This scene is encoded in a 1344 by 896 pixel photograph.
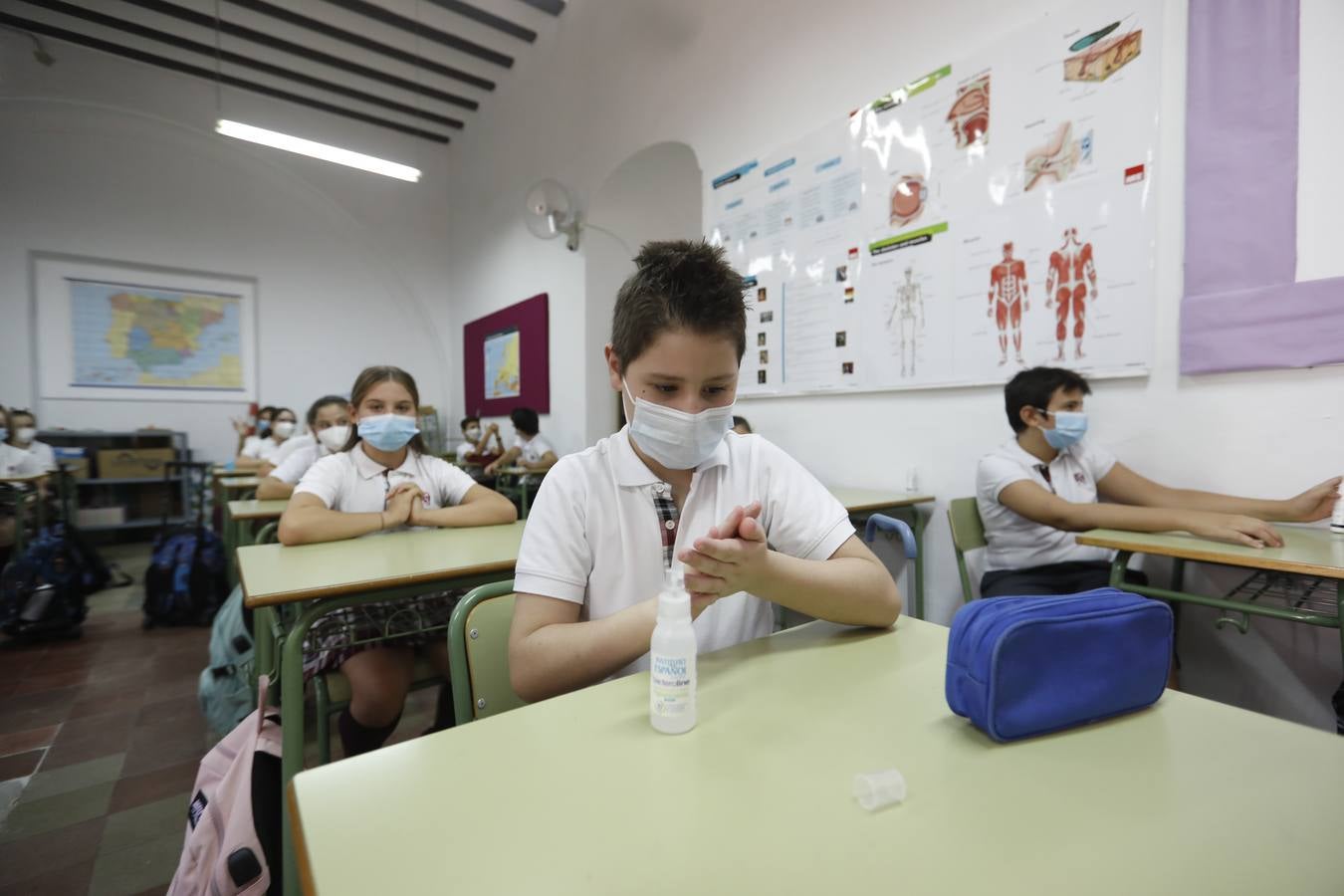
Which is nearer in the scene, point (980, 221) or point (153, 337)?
point (980, 221)

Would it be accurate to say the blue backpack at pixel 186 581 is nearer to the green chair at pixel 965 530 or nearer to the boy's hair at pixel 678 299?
the boy's hair at pixel 678 299

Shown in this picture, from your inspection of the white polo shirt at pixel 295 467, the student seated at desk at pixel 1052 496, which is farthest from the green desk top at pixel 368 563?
the student seated at desk at pixel 1052 496

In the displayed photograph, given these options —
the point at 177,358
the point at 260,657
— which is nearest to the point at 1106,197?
the point at 260,657

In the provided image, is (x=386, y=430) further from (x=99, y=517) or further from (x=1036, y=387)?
(x=99, y=517)

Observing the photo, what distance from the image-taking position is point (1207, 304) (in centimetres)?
182

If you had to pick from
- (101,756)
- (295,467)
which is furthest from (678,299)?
(295,467)

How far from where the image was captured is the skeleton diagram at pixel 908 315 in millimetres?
2574

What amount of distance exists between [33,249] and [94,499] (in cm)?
227

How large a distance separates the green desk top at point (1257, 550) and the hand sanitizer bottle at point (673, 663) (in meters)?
1.46

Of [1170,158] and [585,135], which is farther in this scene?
[585,135]

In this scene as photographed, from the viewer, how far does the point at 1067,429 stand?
1963 millimetres

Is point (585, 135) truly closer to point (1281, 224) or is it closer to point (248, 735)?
point (1281, 224)

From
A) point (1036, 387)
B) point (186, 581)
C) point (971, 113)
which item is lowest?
point (186, 581)

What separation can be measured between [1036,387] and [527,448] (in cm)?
394
